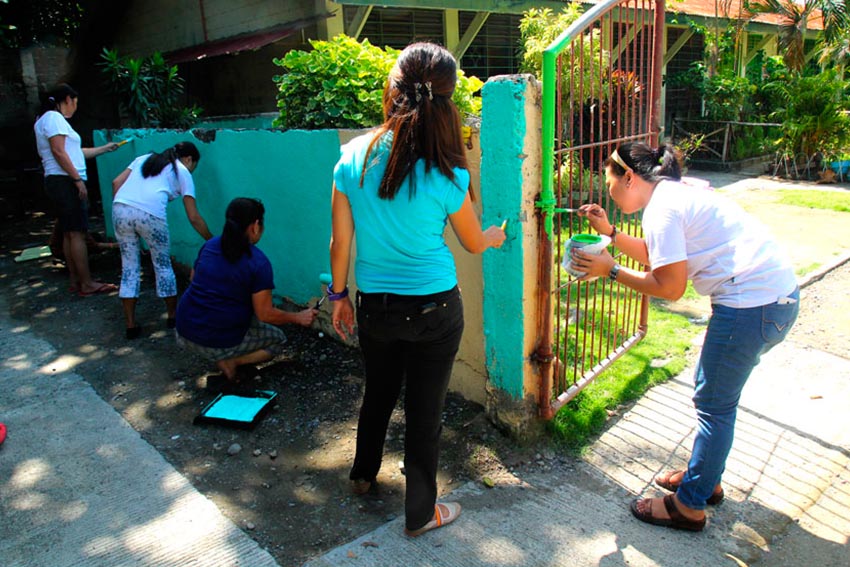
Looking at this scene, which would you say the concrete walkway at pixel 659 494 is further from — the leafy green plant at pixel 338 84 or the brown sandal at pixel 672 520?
the leafy green plant at pixel 338 84

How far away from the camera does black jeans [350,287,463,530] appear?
7.75 ft

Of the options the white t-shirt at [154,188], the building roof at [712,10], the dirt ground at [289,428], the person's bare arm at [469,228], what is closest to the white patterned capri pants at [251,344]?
the dirt ground at [289,428]

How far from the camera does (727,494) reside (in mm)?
2889

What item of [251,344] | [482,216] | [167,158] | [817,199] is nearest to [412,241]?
[482,216]

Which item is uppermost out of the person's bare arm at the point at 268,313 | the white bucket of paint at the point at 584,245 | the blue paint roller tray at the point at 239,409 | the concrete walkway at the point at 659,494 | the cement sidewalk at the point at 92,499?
the white bucket of paint at the point at 584,245

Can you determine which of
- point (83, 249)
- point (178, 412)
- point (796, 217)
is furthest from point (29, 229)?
point (796, 217)

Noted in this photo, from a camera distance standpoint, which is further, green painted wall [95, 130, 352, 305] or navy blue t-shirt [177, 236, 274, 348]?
green painted wall [95, 130, 352, 305]

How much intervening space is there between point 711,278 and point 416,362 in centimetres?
117

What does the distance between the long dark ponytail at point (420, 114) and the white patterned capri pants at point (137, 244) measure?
10.7 feet

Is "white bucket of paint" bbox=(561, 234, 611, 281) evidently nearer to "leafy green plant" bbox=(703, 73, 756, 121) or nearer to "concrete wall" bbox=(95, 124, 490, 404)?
"concrete wall" bbox=(95, 124, 490, 404)

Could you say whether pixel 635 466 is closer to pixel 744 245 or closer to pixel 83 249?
pixel 744 245

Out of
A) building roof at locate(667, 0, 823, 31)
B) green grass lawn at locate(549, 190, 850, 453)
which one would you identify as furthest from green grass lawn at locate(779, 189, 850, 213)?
green grass lawn at locate(549, 190, 850, 453)

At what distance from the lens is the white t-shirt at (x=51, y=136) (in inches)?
216

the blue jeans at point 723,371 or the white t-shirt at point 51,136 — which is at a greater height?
the white t-shirt at point 51,136
